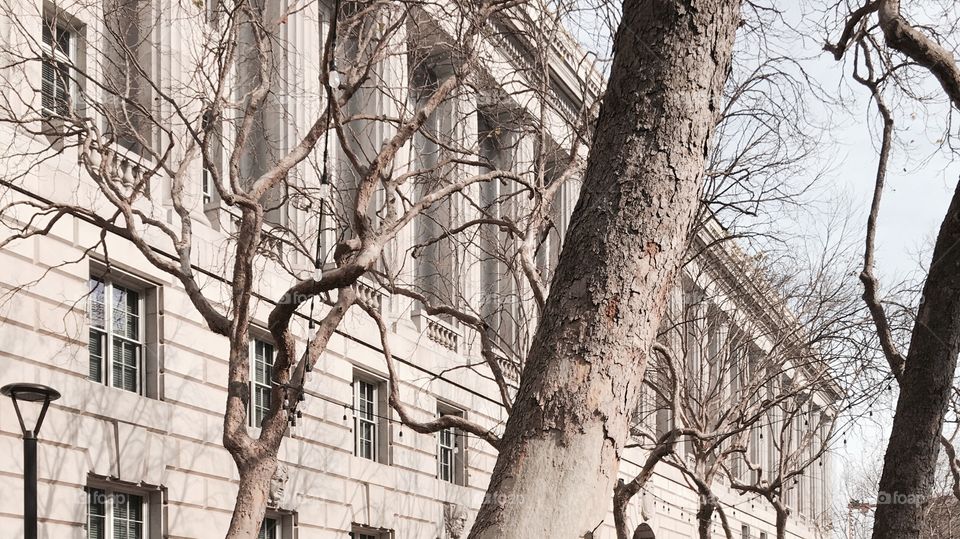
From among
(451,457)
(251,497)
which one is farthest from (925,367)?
(451,457)

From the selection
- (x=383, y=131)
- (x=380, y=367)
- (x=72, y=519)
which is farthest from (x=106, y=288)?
(x=383, y=131)

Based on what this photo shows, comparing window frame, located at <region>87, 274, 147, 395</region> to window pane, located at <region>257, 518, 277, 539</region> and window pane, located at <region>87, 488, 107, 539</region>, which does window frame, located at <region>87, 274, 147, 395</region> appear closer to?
window pane, located at <region>87, 488, 107, 539</region>

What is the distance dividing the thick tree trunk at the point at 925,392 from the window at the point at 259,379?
11853 mm

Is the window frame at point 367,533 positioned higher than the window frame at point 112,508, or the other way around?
the window frame at point 112,508

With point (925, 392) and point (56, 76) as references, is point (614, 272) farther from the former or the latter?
point (56, 76)

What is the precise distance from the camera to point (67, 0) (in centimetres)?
1683

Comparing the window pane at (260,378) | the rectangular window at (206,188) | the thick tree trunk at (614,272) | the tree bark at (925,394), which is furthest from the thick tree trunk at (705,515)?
the thick tree trunk at (614,272)

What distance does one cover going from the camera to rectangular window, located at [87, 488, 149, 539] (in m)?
16.1

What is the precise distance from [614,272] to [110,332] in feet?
45.3

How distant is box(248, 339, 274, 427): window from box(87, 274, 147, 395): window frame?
2384mm

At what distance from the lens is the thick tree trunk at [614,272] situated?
12.1ft

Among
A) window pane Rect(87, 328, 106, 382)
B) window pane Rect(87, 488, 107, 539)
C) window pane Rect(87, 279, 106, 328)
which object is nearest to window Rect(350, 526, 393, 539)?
window pane Rect(87, 488, 107, 539)

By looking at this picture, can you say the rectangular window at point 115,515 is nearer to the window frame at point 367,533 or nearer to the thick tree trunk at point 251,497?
the thick tree trunk at point 251,497

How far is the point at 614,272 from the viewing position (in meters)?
3.92
